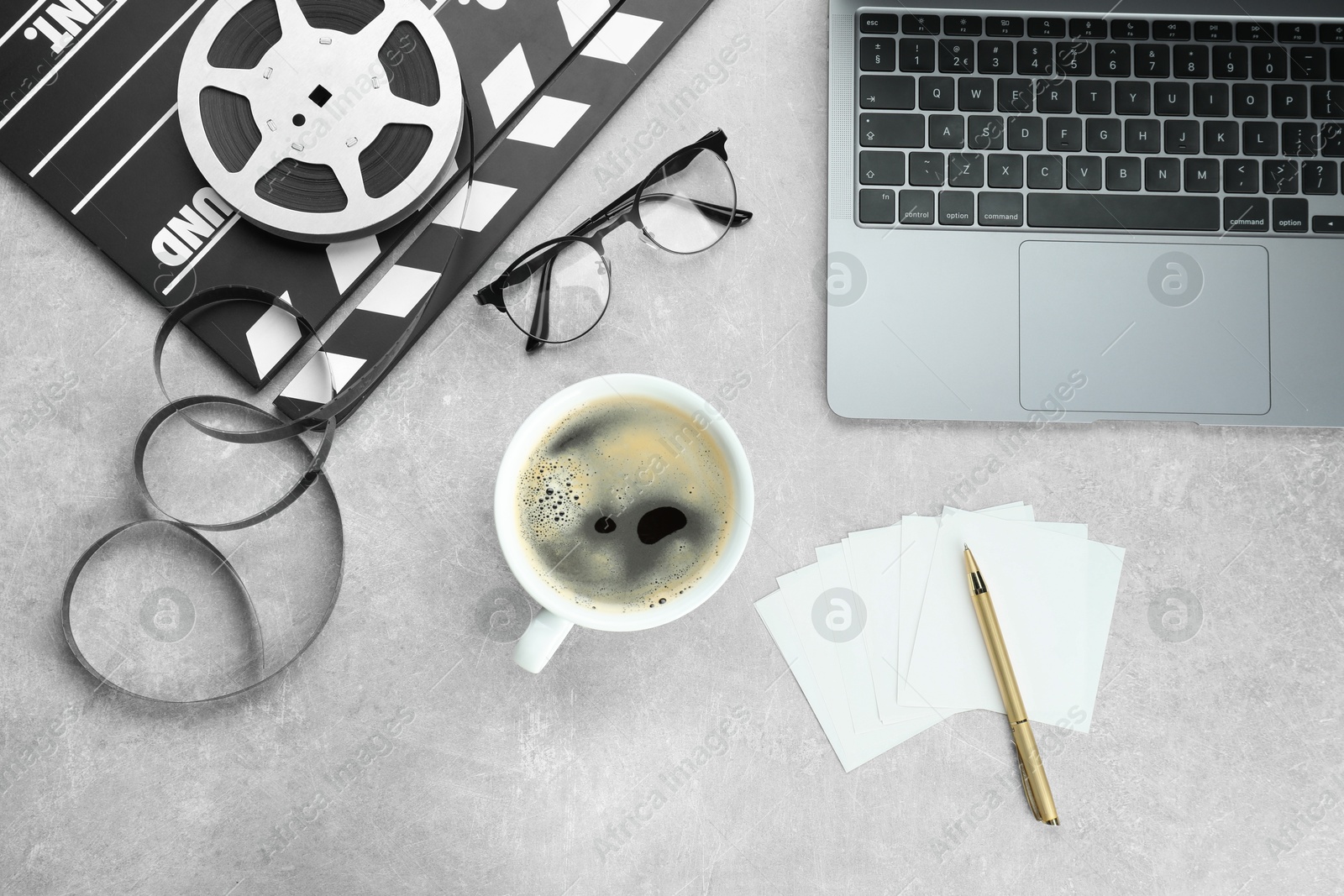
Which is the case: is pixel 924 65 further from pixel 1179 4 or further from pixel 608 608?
pixel 608 608

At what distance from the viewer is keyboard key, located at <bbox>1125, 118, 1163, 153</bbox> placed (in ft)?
2.58

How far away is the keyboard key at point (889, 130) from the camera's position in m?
0.78

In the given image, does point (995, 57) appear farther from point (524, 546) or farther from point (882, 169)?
point (524, 546)

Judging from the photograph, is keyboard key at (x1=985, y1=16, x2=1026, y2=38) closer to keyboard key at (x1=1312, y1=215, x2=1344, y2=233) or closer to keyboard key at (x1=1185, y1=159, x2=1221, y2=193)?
keyboard key at (x1=1185, y1=159, x2=1221, y2=193)

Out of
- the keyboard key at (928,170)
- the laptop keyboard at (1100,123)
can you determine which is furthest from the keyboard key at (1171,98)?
the keyboard key at (928,170)

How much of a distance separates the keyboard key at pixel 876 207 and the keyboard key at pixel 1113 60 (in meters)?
0.23

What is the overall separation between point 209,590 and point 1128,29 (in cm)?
101

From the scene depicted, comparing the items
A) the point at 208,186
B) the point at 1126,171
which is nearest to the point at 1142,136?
the point at 1126,171

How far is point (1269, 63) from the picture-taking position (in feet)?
2.59

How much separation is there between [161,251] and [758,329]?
0.57 metres

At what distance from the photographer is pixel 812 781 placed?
80 centimetres

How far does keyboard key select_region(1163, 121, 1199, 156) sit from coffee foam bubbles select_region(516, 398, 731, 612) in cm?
53

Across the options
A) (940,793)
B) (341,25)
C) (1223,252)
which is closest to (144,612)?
(341,25)

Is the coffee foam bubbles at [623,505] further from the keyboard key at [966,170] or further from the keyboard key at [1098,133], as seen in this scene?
the keyboard key at [1098,133]
